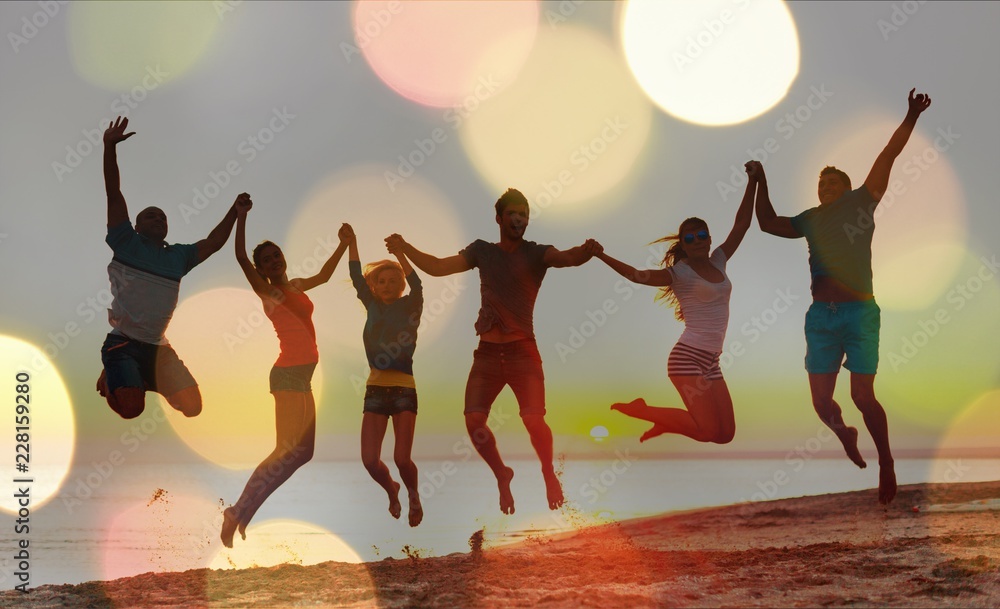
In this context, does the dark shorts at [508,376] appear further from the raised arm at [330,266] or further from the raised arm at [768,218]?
the raised arm at [768,218]

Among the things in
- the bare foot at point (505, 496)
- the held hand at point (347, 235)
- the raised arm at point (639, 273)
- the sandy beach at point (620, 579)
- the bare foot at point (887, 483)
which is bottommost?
the sandy beach at point (620, 579)

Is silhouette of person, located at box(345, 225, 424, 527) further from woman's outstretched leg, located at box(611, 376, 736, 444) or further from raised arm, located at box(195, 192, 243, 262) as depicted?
woman's outstretched leg, located at box(611, 376, 736, 444)

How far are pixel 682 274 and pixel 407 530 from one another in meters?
12.1

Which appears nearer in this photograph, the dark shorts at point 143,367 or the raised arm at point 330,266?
the dark shorts at point 143,367

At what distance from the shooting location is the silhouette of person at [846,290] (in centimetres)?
951

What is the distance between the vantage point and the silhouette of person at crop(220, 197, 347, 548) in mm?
9195

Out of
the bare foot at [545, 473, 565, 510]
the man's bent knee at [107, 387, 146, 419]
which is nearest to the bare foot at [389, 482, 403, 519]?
the bare foot at [545, 473, 565, 510]

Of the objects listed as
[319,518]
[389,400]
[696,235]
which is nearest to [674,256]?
[696,235]

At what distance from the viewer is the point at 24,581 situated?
900 cm

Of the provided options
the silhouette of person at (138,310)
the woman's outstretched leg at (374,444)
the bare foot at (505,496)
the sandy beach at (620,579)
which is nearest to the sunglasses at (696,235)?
the bare foot at (505,496)

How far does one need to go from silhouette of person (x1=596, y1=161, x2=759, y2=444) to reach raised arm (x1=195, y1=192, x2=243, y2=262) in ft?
15.3

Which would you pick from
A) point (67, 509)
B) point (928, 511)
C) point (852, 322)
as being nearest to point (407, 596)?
point (852, 322)

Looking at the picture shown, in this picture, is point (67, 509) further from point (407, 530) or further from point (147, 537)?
point (407, 530)

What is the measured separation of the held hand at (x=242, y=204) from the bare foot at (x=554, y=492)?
4708 mm
